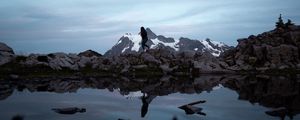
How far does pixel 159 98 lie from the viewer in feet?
117

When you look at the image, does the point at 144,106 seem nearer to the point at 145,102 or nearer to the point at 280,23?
the point at 145,102

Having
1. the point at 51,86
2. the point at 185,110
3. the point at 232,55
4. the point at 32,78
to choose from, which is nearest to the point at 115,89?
the point at 51,86

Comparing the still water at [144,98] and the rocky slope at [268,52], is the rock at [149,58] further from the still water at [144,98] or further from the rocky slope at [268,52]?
the rocky slope at [268,52]

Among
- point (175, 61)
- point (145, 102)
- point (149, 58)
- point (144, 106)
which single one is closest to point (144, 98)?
point (145, 102)

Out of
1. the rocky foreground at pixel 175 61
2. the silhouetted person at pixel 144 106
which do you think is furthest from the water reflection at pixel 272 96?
the rocky foreground at pixel 175 61

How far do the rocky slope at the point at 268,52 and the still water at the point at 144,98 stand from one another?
18.3 meters

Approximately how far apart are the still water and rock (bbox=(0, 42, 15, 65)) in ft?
37.5

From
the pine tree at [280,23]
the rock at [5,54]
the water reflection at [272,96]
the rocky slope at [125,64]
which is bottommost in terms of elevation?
the water reflection at [272,96]

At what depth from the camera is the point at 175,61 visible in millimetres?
64750

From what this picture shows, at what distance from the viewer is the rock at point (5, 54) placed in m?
57.5

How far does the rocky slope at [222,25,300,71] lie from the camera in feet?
217

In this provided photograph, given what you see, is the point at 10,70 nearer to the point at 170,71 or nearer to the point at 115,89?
the point at 115,89

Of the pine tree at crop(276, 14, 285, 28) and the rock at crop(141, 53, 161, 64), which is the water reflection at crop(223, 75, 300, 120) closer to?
the rock at crop(141, 53, 161, 64)

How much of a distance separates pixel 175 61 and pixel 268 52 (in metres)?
16.1
